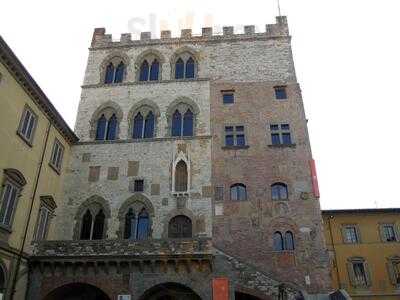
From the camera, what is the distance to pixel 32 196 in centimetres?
2009

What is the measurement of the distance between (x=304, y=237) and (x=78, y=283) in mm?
12180

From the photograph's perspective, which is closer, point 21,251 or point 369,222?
point 21,251

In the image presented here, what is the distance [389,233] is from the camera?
3484 cm

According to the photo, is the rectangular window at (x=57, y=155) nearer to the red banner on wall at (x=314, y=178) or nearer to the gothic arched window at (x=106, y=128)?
the gothic arched window at (x=106, y=128)

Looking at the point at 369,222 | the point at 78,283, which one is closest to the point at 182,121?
the point at 78,283

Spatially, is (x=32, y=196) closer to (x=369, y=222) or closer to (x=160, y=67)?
(x=160, y=67)

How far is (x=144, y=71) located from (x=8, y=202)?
562 inches

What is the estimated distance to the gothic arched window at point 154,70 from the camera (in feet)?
93.2

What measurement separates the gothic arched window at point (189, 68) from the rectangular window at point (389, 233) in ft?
72.4

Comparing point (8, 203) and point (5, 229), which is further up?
point (8, 203)

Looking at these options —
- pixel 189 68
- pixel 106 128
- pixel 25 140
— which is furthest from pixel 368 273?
pixel 25 140

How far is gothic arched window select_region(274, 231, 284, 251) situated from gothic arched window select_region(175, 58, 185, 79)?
13005mm

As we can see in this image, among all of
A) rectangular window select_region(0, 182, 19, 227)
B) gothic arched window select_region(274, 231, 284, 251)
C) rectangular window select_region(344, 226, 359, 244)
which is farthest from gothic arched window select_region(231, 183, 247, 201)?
rectangular window select_region(344, 226, 359, 244)

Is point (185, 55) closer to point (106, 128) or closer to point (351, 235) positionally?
point (106, 128)
